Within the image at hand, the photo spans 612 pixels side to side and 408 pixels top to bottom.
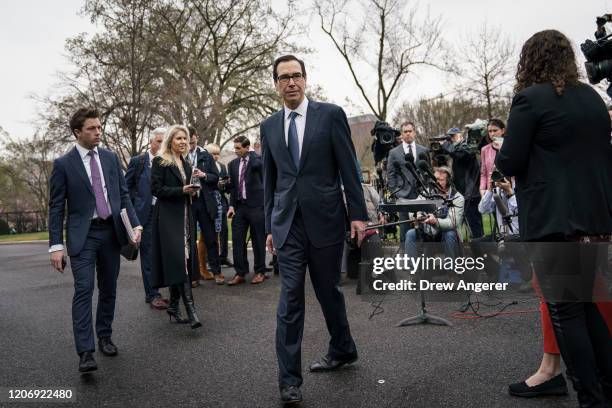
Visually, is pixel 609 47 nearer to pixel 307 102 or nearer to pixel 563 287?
pixel 563 287

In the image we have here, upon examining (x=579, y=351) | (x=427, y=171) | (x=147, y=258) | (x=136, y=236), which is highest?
(x=427, y=171)

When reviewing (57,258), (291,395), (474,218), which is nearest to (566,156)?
(291,395)

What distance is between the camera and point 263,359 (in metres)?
3.93

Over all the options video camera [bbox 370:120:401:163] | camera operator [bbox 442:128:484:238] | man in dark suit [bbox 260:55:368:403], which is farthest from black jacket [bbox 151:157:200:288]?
camera operator [bbox 442:128:484:238]

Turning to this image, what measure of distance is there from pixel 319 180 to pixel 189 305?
7.95 feet

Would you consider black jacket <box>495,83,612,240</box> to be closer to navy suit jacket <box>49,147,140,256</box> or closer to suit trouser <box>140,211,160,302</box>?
navy suit jacket <box>49,147,140,256</box>

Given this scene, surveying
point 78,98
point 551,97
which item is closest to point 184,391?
point 551,97

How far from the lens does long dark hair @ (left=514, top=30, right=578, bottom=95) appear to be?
260 centimetres

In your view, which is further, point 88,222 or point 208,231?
point 208,231

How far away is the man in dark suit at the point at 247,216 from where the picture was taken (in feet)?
24.6

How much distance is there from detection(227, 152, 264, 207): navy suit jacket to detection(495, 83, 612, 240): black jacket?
5329mm

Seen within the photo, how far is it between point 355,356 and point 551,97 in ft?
7.14

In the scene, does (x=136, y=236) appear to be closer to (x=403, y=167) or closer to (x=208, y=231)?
(x=208, y=231)

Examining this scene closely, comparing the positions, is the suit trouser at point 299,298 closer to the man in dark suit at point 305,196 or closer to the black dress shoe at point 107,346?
the man in dark suit at point 305,196
